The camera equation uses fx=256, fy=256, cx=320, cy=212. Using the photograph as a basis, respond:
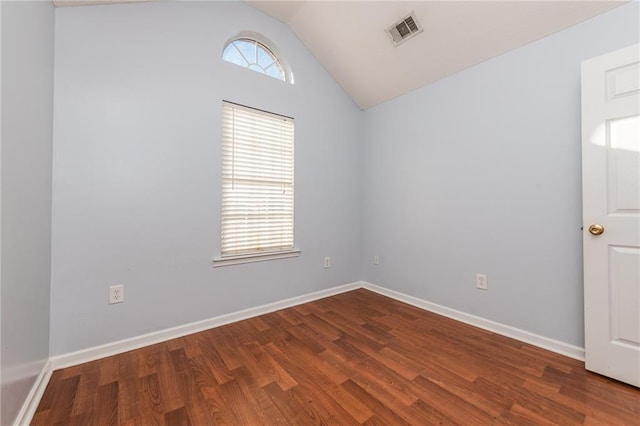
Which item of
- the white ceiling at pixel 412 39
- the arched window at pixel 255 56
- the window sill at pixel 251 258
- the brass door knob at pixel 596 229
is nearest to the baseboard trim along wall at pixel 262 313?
the window sill at pixel 251 258

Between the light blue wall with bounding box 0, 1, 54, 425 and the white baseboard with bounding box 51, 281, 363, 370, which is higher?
the light blue wall with bounding box 0, 1, 54, 425

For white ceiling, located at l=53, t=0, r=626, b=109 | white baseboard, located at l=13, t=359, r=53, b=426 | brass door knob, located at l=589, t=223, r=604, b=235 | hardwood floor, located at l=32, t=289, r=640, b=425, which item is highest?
white ceiling, located at l=53, t=0, r=626, b=109

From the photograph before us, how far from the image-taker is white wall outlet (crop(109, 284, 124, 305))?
1825mm

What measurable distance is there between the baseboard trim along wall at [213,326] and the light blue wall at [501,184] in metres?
0.06

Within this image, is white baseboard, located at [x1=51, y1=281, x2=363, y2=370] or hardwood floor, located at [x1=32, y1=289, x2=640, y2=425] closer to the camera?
hardwood floor, located at [x1=32, y1=289, x2=640, y2=425]

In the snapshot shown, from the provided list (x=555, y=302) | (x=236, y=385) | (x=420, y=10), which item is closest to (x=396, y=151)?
(x=420, y=10)

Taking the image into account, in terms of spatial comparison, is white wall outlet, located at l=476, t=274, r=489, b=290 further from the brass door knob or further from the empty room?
the brass door knob

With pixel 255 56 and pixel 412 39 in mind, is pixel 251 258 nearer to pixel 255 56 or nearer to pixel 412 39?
pixel 255 56

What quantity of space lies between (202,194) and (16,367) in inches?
55.0

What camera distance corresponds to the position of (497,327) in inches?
83.7

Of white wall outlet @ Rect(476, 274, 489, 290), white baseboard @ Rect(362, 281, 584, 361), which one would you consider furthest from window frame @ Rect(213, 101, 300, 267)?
white wall outlet @ Rect(476, 274, 489, 290)

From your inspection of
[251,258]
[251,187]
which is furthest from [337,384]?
[251,187]

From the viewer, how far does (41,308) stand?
1501mm

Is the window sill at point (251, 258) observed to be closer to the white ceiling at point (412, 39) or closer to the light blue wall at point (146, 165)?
the light blue wall at point (146, 165)
